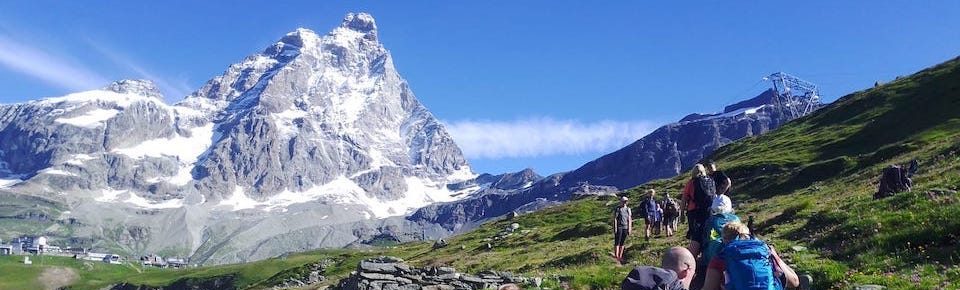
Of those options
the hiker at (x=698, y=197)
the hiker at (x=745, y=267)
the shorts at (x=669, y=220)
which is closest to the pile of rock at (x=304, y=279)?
the shorts at (x=669, y=220)

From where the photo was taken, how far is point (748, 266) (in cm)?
1083

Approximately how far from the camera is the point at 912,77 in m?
128

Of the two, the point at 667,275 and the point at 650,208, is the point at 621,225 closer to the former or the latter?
the point at 650,208

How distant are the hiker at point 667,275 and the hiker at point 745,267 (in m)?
0.37

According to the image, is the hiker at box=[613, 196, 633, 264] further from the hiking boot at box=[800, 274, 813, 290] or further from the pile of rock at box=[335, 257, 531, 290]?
the hiking boot at box=[800, 274, 813, 290]

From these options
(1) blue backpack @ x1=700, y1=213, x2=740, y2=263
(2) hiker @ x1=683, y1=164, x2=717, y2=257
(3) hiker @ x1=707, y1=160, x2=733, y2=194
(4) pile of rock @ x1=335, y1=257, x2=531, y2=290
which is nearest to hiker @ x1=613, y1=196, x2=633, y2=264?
(4) pile of rock @ x1=335, y1=257, x2=531, y2=290

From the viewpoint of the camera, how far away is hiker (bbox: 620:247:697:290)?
10.7 meters

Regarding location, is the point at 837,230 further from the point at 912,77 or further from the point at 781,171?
the point at 912,77

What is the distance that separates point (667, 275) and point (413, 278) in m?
20.8

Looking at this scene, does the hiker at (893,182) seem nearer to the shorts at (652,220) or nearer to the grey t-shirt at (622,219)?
the grey t-shirt at (622,219)

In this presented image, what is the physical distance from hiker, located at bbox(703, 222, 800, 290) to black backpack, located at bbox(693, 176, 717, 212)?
8963 millimetres

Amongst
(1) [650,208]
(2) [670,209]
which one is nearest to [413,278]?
(1) [650,208]

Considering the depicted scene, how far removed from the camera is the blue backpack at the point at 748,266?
10820 millimetres

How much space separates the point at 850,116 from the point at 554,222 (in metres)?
60.3
